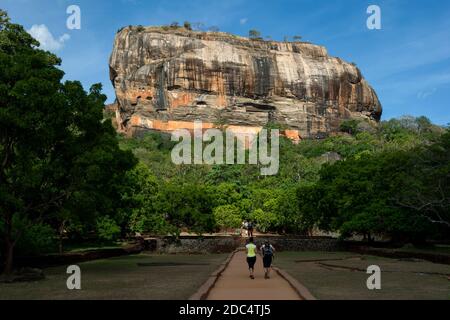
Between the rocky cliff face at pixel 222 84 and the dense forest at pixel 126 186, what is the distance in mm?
37791

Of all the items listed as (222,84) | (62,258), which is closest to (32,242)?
(62,258)

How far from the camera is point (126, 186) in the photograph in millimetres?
39719

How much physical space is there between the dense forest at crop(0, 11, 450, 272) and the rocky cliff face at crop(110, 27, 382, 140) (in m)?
37.8

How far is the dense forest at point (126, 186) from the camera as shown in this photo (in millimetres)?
20375

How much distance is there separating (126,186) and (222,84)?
294 feet

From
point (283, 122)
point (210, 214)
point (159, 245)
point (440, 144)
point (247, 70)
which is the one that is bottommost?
point (159, 245)

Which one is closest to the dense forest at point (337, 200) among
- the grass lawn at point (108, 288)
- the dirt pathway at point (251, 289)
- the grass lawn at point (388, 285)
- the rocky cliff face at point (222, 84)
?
the grass lawn at point (388, 285)

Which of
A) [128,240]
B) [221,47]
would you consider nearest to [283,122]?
[221,47]

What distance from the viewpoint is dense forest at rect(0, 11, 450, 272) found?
66.8 feet

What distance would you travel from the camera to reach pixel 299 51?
455 ft

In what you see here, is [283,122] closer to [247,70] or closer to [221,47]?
[247,70]

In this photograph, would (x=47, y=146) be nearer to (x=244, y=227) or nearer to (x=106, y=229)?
(x=106, y=229)
